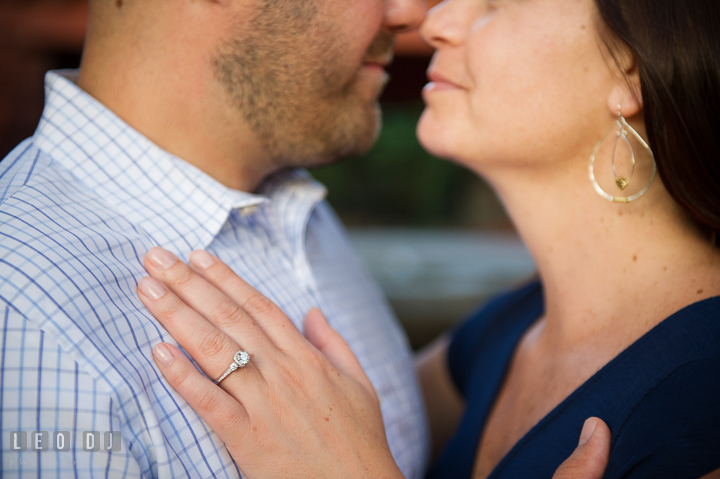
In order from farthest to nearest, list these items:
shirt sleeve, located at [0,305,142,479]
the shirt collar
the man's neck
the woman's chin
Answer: the woman's chin → the man's neck → the shirt collar → shirt sleeve, located at [0,305,142,479]

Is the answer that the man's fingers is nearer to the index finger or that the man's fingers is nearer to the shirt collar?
the index finger

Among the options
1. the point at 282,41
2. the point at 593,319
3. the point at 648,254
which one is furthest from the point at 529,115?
the point at 282,41

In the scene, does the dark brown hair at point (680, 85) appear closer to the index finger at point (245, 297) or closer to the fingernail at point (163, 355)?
the index finger at point (245, 297)

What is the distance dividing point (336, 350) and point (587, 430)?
613 millimetres

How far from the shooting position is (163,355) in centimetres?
104

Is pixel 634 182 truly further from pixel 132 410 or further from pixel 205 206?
pixel 132 410

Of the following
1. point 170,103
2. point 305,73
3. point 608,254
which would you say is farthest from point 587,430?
point 170,103

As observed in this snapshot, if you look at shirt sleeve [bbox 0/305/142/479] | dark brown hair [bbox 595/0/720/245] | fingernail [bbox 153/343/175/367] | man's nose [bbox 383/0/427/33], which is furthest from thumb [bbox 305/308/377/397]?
man's nose [bbox 383/0/427/33]

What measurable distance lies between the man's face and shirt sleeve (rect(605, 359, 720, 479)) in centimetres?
115

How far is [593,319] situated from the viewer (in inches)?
57.5

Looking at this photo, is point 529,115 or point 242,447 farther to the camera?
point 529,115

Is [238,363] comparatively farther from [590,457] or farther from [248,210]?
[590,457]

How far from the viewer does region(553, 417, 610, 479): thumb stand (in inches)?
41.5

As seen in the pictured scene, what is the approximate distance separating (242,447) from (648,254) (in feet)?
3.71
